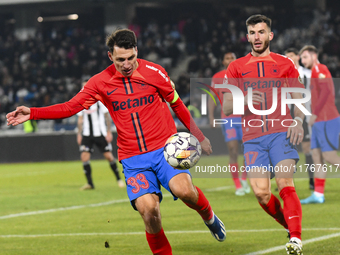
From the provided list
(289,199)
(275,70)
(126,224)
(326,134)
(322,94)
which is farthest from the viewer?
(326,134)

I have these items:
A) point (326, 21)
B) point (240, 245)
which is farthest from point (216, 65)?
point (240, 245)

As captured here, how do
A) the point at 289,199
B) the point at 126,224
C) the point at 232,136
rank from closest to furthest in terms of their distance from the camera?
1. the point at 289,199
2. the point at 126,224
3. the point at 232,136

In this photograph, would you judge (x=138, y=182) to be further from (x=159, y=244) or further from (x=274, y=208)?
(x=274, y=208)

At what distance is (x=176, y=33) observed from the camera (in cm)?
2614

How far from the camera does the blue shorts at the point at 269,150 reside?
16.5 ft

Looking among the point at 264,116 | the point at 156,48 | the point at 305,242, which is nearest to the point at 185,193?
the point at 264,116

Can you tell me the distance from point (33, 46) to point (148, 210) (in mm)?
25003

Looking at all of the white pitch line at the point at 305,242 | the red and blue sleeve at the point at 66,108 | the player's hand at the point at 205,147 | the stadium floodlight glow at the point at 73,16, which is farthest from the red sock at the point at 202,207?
the stadium floodlight glow at the point at 73,16

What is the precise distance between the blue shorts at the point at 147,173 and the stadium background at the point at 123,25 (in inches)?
594

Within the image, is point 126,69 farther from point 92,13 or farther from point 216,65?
point 92,13

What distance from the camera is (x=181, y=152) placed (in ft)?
15.2

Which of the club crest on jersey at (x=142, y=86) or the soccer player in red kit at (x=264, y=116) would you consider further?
the soccer player in red kit at (x=264, y=116)

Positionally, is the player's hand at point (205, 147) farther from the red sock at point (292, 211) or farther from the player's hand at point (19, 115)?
the player's hand at point (19, 115)

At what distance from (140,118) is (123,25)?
2369 centimetres
